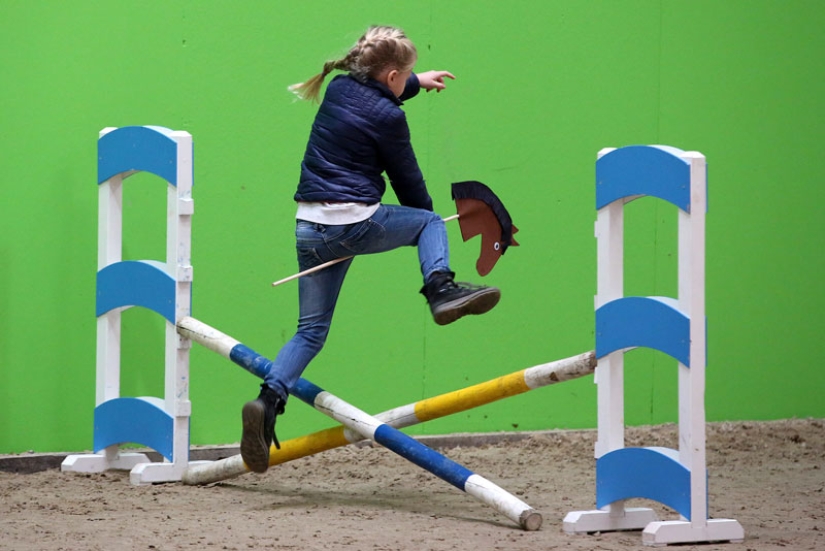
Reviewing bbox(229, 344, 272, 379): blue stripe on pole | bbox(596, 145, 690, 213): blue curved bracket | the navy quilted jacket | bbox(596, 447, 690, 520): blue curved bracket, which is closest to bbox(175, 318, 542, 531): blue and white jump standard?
bbox(229, 344, 272, 379): blue stripe on pole

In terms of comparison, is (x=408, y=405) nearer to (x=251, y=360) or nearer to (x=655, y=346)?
(x=251, y=360)

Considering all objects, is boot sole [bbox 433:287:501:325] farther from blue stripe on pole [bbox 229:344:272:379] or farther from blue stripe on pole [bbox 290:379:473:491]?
blue stripe on pole [bbox 229:344:272:379]

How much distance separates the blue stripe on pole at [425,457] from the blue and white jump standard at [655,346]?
0.31 m

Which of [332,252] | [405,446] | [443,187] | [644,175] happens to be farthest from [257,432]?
[443,187]

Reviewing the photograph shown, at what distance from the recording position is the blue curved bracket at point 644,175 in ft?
9.87

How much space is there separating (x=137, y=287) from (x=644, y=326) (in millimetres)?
1683

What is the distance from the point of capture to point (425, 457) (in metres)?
3.28

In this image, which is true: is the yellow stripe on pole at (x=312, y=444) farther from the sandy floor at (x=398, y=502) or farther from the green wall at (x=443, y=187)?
the green wall at (x=443, y=187)

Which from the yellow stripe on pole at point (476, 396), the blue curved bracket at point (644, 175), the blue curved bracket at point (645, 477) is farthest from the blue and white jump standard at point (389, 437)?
the blue curved bracket at point (644, 175)

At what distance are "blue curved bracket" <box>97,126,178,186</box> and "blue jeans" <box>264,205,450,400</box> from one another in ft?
1.90

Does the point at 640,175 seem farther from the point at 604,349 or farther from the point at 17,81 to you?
the point at 17,81

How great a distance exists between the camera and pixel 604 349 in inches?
127

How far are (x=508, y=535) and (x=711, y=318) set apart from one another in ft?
6.71

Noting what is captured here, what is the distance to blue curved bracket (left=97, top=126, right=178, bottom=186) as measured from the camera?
374 centimetres
